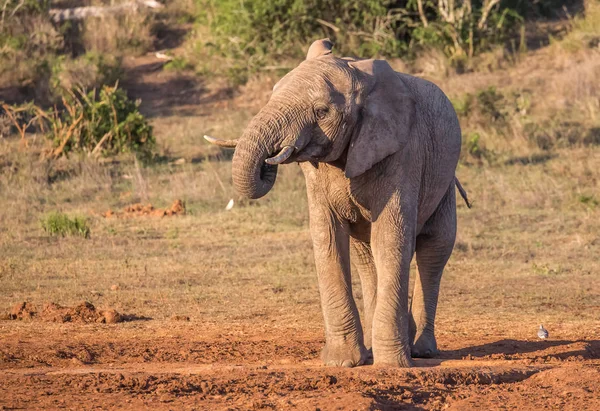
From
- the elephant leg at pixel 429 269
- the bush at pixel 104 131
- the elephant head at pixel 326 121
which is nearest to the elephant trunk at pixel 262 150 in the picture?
the elephant head at pixel 326 121

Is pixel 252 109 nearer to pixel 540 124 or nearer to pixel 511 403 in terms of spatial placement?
pixel 540 124

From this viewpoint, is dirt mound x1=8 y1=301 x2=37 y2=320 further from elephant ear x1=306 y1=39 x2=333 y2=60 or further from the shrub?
the shrub

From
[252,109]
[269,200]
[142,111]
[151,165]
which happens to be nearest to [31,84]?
[142,111]

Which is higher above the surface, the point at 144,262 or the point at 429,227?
the point at 429,227

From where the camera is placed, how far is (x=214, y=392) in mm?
6148

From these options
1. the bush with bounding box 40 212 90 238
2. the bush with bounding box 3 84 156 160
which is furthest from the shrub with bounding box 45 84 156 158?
the bush with bounding box 40 212 90 238

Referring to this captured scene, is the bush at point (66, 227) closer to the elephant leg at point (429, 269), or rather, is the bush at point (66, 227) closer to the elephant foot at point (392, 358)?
the elephant leg at point (429, 269)

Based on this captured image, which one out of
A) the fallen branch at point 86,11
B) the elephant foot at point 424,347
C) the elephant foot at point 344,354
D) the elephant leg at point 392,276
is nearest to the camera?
the elephant leg at point 392,276

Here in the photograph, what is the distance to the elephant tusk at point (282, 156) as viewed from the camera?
616cm

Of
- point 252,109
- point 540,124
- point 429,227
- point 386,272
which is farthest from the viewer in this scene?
point 252,109

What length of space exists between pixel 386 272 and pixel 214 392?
4.64 ft

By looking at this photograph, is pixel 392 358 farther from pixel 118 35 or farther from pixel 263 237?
pixel 118 35

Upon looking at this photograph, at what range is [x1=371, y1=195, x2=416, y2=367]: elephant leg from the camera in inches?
275

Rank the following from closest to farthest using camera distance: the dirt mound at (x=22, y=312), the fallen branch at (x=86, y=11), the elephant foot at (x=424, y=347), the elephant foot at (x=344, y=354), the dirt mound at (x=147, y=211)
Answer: the elephant foot at (x=344, y=354)
the elephant foot at (x=424, y=347)
the dirt mound at (x=22, y=312)
the dirt mound at (x=147, y=211)
the fallen branch at (x=86, y=11)
